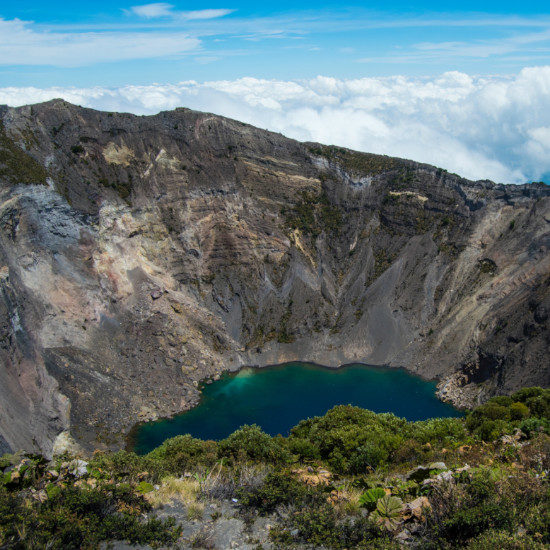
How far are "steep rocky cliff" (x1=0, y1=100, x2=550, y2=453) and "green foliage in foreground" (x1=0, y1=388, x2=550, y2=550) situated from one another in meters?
23.8

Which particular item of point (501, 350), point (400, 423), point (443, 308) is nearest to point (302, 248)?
point (443, 308)

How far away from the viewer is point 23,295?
46.2 meters

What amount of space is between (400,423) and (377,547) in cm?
1702

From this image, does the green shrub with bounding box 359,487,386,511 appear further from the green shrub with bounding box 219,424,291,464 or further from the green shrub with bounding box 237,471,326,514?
the green shrub with bounding box 219,424,291,464

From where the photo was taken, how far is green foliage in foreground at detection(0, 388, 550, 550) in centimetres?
1238

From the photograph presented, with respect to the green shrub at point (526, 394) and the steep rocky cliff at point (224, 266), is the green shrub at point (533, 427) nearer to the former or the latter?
the green shrub at point (526, 394)

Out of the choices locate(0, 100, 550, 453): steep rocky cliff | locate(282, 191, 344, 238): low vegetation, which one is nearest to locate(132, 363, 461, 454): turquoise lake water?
locate(0, 100, 550, 453): steep rocky cliff

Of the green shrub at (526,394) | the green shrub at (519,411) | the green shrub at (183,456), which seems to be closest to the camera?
the green shrub at (183,456)

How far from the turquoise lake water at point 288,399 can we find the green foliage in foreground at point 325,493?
948 inches

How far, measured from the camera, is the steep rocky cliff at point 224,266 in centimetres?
4731

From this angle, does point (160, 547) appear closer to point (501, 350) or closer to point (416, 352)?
point (501, 350)

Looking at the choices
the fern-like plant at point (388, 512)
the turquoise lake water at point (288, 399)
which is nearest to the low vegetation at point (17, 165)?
the turquoise lake water at point (288, 399)

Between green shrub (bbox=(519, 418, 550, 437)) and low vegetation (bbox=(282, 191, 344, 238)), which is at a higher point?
low vegetation (bbox=(282, 191, 344, 238))

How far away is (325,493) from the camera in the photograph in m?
16.1
